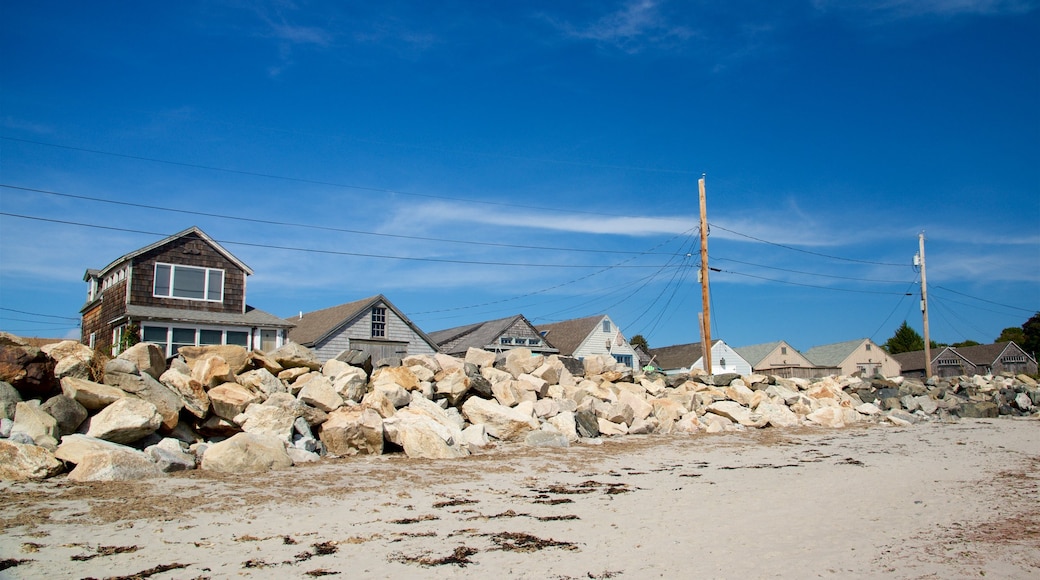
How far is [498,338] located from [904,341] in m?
54.6

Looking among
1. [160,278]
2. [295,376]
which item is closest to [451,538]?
[295,376]

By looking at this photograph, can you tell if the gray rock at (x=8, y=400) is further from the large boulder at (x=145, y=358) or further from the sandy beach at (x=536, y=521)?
the sandy beach at (x=536, y=521)

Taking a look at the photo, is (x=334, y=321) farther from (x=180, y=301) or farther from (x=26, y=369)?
(x=26, y=369)

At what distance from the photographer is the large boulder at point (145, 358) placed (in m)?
11.1

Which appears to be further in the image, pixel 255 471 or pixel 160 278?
pixel 160 278

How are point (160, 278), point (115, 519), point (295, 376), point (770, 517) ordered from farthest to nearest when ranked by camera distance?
1. point (160, 278)
2. point (295, 376)
3. point (770, 517)
4. point (115, 519)

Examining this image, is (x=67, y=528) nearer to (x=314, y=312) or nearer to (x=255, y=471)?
(x=255, y=471)

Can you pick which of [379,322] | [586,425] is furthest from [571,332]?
[586,425]

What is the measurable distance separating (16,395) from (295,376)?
14.8ft

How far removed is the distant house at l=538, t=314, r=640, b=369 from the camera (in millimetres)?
45562

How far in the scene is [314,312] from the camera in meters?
38.8

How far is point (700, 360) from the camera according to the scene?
177 feet

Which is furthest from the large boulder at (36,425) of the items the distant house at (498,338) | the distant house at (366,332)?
the distant house at (498,338)

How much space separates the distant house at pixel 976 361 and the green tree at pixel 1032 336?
9.06 m
